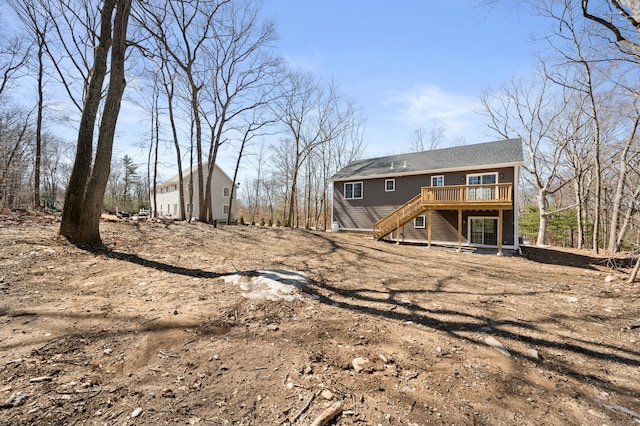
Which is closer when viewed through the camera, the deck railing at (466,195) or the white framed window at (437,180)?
the deck railing at (466,195)

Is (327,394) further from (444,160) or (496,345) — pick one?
(444,160)

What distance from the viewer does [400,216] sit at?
15.4m

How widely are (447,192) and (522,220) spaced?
1717 cm

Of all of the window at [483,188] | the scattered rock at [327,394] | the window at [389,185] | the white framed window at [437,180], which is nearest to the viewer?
the scattered rock at [327,394]

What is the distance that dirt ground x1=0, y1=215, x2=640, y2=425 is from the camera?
6.81 feet

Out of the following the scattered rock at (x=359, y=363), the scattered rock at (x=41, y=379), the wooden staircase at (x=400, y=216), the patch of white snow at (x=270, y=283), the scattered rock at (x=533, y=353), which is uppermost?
the wooden staircase at (x=400, y=216)

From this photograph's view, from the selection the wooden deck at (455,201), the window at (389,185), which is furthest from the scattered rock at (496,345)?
the window at (389,185)

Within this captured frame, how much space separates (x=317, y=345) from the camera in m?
3.00

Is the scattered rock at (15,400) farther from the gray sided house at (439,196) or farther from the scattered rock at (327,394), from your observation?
the gray sided house at (439,196)

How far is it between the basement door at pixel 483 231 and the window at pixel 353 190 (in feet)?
23.7

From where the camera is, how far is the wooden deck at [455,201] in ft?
41.2

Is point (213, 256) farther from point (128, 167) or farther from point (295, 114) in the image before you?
point (128, 167)

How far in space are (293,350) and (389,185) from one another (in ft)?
53.3

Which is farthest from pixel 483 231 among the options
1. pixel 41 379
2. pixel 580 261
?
pixel 41 379
